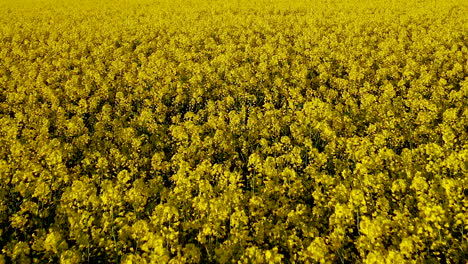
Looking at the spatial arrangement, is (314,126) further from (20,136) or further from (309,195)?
(20,136)

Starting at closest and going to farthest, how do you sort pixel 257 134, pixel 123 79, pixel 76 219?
1. pixel 76 219
2. pixel 257 134
3. pixel 123 79

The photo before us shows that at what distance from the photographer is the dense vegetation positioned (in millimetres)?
6918

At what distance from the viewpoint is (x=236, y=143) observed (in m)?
12.1

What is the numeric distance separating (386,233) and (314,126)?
6.48 meters

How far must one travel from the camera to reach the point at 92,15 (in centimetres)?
3478

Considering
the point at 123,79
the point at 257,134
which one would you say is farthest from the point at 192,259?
the point at 123,79

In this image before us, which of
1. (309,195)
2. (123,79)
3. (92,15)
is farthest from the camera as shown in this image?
(92,15)

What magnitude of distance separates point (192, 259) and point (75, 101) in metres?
12.0

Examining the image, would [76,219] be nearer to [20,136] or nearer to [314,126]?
Result: [20,136]

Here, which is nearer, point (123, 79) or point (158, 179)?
point (158, 179)

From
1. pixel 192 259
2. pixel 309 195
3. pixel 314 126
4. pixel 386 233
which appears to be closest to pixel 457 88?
pixel 314 126

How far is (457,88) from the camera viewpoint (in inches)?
623

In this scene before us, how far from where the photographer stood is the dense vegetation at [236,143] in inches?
272

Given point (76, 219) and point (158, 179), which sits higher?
point (76, 219)
